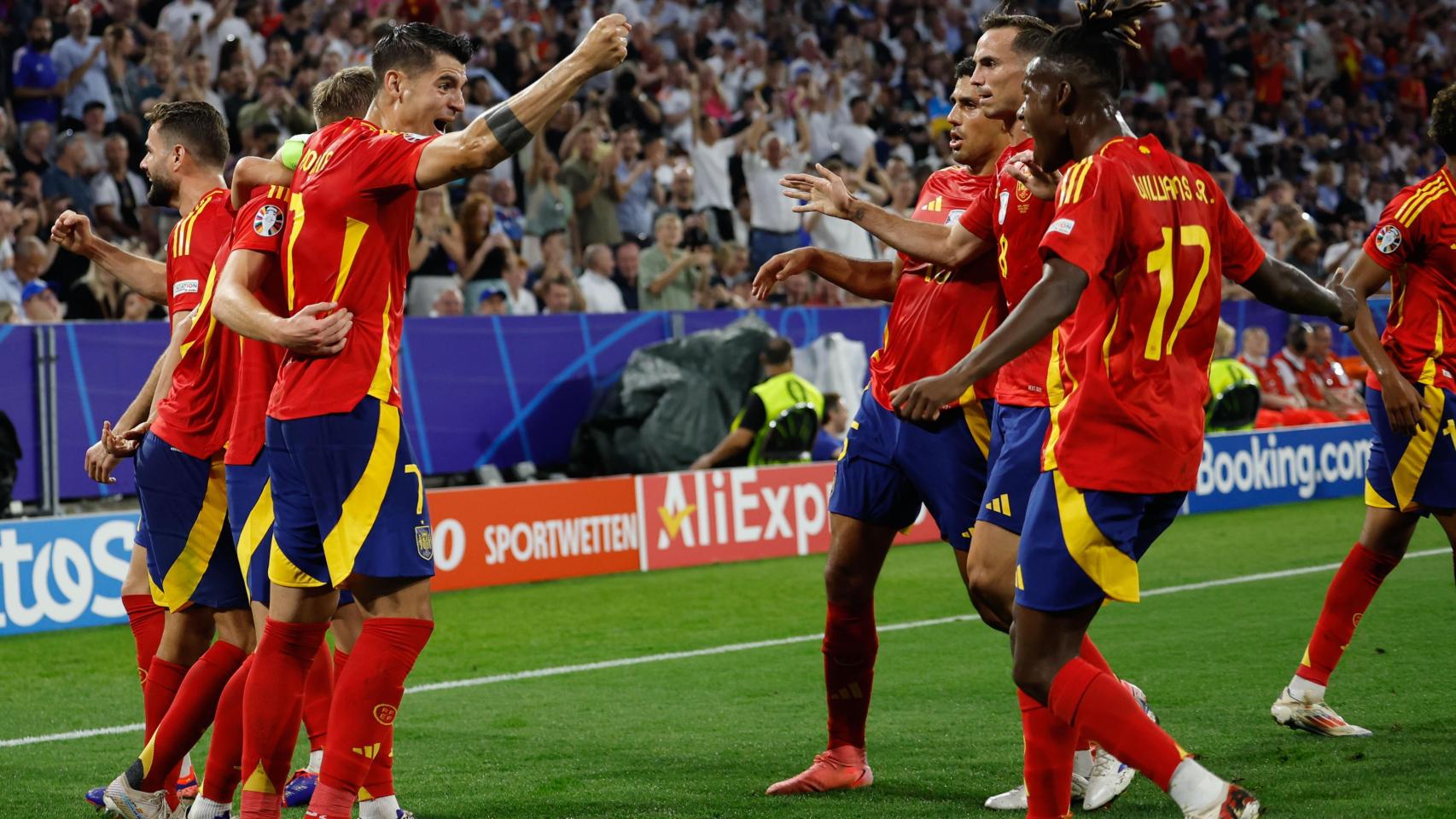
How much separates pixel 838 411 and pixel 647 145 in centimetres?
373

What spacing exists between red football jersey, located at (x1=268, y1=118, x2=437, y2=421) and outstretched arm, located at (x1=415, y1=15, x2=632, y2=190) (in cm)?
17

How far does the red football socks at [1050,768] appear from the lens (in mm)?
4273

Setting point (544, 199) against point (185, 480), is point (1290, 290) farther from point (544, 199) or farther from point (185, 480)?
point (544, 199)

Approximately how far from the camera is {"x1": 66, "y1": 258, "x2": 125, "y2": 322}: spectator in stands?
11.7m

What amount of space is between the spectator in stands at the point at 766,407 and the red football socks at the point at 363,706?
27.9 ft

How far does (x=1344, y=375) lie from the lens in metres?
17.6

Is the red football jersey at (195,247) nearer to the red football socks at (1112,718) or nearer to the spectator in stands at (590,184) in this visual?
the red football socks at (1112,718)

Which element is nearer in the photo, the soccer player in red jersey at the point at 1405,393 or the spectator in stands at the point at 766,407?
the soccer player in red jersey at the point at 1405,393

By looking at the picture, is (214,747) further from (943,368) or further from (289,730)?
(943,368)

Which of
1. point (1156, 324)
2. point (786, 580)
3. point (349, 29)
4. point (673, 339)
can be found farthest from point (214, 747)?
point (349, 29)

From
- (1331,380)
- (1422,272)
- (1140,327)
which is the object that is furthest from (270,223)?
(1331,380)

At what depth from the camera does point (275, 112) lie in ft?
44.6

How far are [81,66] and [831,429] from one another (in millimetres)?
6782

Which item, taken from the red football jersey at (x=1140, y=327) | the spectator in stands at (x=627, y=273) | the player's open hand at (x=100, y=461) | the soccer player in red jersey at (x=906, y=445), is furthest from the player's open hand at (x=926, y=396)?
the spectator in stands at (x=627, y=273)
